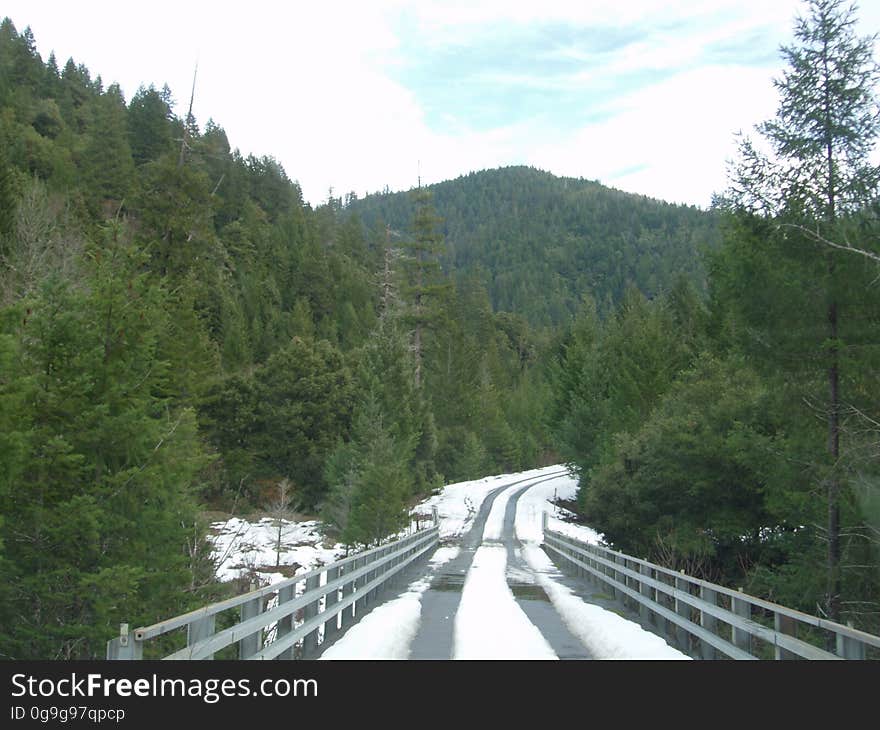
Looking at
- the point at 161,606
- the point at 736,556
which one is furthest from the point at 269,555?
the point at 161,606

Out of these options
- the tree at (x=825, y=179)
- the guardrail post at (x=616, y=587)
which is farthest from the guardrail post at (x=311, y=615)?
the tree at (x=825, y=179)

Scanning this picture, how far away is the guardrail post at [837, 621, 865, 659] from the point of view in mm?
5984

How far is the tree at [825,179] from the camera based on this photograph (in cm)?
1584

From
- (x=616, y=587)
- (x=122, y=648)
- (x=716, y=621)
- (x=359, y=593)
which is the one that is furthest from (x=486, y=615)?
(x=122, y=648)

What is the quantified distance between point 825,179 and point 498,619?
441 inches

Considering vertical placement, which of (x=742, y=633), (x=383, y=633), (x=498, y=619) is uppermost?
(x=742, y=633)

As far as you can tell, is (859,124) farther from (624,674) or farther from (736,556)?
(736,556)

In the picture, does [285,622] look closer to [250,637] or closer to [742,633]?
[250,637]

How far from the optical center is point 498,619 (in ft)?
40.9

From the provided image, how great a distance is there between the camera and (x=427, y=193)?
76562 millimetres

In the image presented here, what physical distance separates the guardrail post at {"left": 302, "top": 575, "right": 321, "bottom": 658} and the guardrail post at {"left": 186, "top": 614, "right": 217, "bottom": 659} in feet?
10.2

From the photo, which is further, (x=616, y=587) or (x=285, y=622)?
(x=616, y=587)

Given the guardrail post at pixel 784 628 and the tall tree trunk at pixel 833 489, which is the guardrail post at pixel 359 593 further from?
the tall tree trunk at pixel 833 489

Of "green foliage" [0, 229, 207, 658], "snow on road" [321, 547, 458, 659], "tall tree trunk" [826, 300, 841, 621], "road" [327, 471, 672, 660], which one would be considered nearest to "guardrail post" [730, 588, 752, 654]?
"road" [327, 471, 672, 660]
